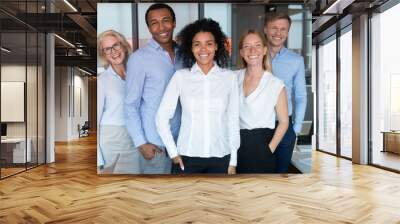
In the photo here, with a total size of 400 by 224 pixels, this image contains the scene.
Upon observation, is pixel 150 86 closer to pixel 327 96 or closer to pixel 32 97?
pixel 32 97

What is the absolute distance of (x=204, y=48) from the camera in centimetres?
668

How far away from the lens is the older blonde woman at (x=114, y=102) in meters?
6.97

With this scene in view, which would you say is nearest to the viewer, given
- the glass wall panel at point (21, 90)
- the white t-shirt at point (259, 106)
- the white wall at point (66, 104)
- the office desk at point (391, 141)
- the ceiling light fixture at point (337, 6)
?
the white t-shirt at point (259, 106)

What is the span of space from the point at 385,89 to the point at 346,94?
1886 millimetres

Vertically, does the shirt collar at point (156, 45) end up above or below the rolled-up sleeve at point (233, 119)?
above

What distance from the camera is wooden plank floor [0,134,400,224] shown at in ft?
14.4

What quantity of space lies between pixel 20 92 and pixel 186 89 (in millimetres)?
3302

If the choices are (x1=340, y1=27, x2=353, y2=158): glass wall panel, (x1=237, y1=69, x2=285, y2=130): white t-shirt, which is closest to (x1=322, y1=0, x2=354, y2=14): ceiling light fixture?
(x1=340, y1=27, x2=353, y2=158): glass wall panel

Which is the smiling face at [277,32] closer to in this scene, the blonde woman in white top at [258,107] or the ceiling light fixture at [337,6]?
the blonde woman in white top at [258,107]

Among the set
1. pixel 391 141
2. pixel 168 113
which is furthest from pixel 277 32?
pixel 391 141

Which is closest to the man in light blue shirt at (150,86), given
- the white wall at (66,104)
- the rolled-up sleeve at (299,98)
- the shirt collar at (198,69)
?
the shirt collar at (198,69)

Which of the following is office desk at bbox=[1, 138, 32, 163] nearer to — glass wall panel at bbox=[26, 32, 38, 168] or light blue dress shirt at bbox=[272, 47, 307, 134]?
glass wall panel at bbox=[26, 32, 38, 168]

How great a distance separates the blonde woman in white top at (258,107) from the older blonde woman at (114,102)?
6.12 feet

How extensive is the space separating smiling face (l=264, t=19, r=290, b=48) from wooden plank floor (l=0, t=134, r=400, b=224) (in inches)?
89.3
